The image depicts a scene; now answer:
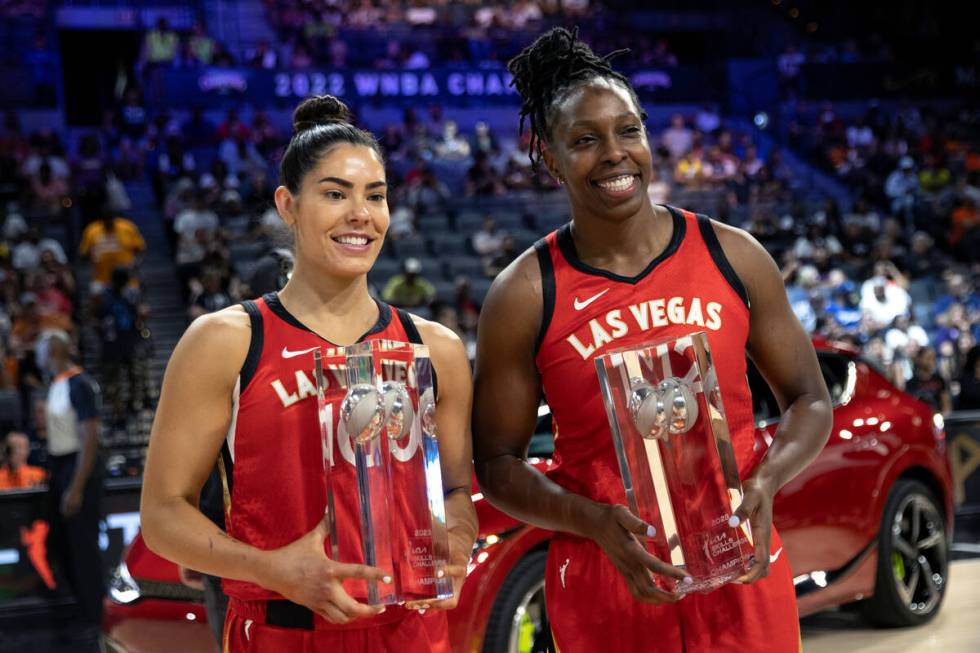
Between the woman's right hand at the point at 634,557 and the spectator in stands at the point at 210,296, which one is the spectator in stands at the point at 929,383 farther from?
the woman's right hand at the point at 634,557

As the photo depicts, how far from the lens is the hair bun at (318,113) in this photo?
272 cm

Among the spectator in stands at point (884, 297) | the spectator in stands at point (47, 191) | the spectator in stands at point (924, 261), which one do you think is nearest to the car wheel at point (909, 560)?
the spectator in stands at point (884, 297)

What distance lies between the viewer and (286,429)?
2449 mm

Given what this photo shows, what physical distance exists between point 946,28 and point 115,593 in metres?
24.7

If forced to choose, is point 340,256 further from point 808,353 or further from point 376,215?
point 808,353

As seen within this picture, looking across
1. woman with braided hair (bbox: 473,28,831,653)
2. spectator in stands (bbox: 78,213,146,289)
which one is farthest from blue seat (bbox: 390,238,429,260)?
woman with braided hair (bbox: 473,28,831,653)

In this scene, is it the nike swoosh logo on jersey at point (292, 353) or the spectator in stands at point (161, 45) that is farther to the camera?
the spectator in stands at point (161, 45)

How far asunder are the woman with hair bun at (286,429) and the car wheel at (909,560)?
407cm

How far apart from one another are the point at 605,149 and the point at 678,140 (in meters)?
18.3

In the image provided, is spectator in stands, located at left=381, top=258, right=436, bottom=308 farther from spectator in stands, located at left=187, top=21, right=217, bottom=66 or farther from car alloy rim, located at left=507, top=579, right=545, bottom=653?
car alloy rim, located at left=507, top=579, right=545, bottom=653

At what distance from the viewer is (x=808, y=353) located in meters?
2.88

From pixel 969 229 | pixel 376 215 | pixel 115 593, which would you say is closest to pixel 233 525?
pixel 376 215

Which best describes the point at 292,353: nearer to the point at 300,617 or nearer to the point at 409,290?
the point at 300,617

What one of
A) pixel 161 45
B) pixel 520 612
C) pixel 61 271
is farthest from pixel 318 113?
pixel 161 45
